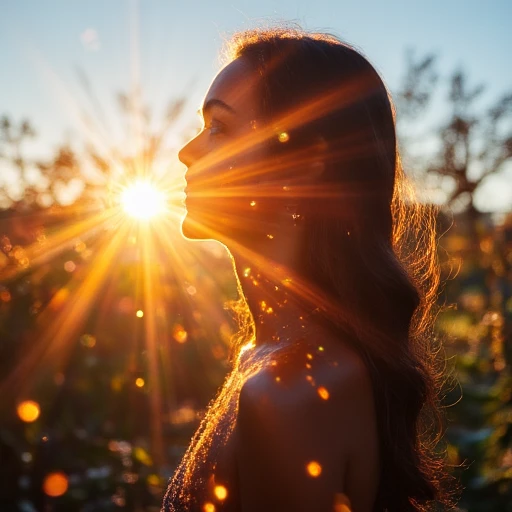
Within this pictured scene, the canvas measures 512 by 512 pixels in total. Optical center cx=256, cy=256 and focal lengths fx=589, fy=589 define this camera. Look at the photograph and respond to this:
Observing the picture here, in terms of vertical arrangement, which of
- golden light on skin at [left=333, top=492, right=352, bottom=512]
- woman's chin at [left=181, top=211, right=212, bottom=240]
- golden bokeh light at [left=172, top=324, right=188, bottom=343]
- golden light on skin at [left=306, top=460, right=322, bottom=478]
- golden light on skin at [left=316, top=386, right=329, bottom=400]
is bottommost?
golden light on skin at [left=333, top=492, right=352, bottom=512]

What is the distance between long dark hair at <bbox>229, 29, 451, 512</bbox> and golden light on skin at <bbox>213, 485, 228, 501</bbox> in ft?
1.34

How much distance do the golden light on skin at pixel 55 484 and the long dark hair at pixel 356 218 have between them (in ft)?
7.65

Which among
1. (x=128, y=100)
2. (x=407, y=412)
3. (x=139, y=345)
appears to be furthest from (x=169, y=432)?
(x=128, y=100)

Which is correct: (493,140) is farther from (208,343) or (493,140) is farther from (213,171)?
(213,171)

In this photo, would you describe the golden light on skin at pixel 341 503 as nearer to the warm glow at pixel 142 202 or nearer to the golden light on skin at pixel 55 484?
the warm glow at pixel 142 202

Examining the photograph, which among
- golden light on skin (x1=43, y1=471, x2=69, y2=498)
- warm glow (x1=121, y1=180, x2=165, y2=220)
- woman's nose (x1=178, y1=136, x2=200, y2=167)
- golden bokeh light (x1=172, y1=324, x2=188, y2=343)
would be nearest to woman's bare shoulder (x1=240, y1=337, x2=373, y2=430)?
woman's nose (x1=178, y1=136, x2=200, y2=167)

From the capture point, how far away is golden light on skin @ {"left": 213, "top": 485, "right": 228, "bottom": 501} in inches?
53.9

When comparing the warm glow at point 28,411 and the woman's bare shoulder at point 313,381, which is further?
the warm glow at point 28,411

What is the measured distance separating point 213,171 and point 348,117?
1.35 ft

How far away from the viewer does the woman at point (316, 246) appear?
4.61 feet

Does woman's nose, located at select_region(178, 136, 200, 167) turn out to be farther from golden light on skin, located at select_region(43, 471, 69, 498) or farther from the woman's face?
golden light on skin, located at select_region(43, 471, 69, 498)

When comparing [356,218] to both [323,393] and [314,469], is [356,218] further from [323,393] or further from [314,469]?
[314,469]

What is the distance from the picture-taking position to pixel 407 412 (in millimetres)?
1628

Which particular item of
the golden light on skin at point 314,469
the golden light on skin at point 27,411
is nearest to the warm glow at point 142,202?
the golden light on skin at point 27,411
